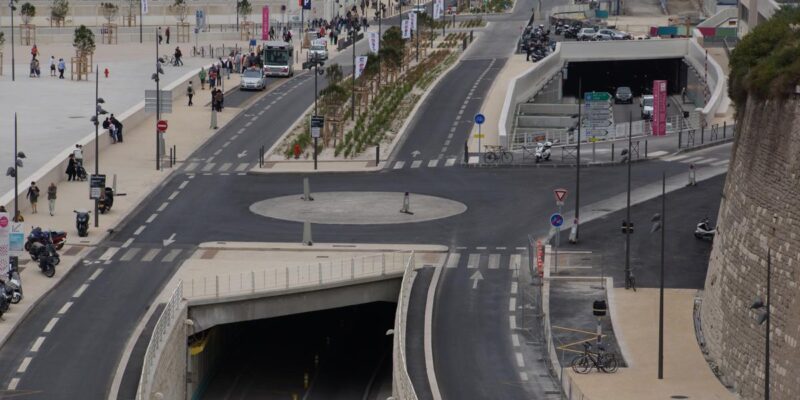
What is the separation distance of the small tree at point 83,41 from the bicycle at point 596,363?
74.3 metres

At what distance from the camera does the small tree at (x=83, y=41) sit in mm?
127500

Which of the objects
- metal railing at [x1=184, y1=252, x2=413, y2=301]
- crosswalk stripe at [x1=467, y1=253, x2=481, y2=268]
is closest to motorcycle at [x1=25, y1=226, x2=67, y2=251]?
metal railing at [x1=184, y1=252, x2=413, y2=301]

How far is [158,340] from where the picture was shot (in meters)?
62.1

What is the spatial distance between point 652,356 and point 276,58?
7434cm

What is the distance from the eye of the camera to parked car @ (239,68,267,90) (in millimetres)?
123062

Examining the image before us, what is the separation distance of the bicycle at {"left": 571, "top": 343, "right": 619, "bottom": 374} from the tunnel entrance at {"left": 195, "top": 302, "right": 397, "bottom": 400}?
44.6 ft

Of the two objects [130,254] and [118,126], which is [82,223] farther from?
[118,126]

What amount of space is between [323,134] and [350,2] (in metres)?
93.2

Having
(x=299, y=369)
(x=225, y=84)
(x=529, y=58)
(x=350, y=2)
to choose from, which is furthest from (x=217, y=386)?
(x=350, y=2)

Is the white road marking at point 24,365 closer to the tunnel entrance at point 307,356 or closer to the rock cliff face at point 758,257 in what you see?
the tunnel entrance at point 307,356

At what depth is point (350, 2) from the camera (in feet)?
636

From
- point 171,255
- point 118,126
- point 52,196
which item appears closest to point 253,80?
point 118,126

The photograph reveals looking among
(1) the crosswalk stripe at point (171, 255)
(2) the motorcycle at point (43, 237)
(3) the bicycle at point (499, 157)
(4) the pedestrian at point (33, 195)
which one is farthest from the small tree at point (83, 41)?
(1) the crosswalk stripe at point (171, 255)

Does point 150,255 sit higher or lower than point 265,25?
lower
